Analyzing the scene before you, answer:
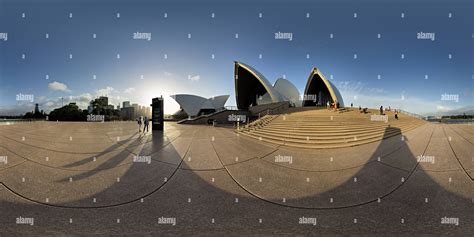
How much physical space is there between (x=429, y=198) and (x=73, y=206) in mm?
4899

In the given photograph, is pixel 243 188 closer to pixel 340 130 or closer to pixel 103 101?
pixel 340 130

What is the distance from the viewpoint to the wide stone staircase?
3.19 m

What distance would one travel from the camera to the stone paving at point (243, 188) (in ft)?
7.37

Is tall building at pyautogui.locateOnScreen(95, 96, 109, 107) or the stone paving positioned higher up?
tall building at pyautogui.locateOnScreen(95, 96, 109, 107)

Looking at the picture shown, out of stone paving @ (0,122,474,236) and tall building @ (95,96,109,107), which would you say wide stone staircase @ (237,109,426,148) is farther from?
tall building @ (95,96,109,107)

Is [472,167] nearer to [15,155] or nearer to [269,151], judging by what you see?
[269,151]

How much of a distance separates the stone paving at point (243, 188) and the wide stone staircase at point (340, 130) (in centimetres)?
15

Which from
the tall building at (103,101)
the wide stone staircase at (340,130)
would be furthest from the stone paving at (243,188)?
the tall building at (103,101)

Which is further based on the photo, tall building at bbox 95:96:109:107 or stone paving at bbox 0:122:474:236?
tall building at bbox 95:96:109:107

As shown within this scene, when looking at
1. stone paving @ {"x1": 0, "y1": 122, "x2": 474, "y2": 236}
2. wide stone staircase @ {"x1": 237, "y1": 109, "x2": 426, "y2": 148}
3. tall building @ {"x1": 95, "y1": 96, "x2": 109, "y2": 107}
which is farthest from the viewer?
tall building @ {"x1": 95, "y1": 96, "x2": 109, "y2": 107}

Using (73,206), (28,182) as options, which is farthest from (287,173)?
(28,182)

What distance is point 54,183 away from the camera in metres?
2.91

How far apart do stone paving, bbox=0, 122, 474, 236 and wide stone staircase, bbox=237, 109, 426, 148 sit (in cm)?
15

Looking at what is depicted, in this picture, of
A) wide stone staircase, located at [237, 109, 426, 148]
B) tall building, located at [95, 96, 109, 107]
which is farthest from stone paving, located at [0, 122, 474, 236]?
tall building, located at [95, 96, 109, 107]
